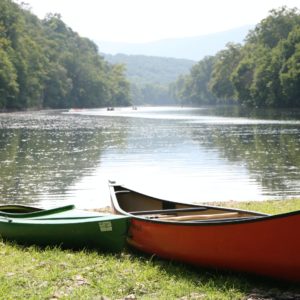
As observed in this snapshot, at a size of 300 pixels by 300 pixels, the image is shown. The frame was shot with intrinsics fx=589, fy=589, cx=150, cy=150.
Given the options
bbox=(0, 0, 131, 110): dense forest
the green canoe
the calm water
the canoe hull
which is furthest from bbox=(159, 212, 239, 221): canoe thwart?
bbox=(0, 0, 131, 110): dense forest

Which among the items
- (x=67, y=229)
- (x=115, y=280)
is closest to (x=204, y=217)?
(x=115, y=280)

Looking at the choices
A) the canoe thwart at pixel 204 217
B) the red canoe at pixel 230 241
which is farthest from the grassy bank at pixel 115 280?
the canoe thwart at pixel 204 217

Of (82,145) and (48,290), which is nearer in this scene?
(48,290)

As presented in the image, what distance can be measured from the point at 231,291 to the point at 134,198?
431cm

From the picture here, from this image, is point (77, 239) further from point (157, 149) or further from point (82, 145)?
point (82, 145)

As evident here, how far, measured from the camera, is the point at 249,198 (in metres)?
17.8

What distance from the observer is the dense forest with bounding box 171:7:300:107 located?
320 ft

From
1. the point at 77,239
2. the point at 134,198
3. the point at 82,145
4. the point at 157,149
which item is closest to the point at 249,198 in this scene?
the point at 134,198

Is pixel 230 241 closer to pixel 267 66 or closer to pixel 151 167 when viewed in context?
pixel 151 167

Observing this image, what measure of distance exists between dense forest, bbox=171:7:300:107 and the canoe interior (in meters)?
84.5

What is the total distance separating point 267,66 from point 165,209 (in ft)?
329

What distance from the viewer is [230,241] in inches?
315

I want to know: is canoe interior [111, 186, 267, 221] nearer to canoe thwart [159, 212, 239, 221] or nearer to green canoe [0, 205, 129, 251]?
canoe thwart [159, 212, 239, 221]

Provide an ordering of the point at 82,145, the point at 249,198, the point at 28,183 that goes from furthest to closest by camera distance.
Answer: the point at 82,145, the point at 28,183, the point at 249,198
